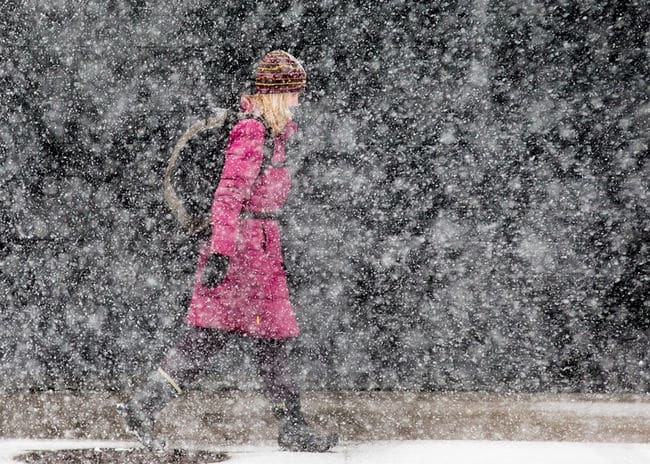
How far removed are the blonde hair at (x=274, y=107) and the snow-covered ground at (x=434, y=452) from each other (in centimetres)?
152

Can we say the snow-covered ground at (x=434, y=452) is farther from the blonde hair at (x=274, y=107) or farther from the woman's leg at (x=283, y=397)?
the blonde hair at (x=274, y=107)

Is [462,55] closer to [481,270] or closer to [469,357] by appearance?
[481,270]

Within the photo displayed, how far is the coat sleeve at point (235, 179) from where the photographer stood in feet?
12.5

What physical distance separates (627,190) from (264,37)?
2.29 m

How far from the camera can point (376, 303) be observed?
530 cm

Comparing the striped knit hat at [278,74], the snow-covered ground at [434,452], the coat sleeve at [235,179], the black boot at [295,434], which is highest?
the striped knit hat at [278,74]

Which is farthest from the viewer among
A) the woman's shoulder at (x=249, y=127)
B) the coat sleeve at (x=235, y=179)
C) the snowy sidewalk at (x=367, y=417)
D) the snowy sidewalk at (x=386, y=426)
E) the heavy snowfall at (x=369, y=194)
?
the heavy snowfall at (x=369, y=194)

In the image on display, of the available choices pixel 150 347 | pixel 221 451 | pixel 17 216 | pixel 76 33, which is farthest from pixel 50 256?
pixel 221 451

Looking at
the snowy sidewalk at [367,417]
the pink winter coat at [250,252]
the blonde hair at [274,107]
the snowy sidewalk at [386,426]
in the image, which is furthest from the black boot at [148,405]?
the blonde hair at [274,107]

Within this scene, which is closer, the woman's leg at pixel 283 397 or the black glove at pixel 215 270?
the black glove at pixel 215 270

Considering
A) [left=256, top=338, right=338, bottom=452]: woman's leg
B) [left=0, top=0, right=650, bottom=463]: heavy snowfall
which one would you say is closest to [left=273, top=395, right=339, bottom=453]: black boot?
[left=256, top=338, right=338, bottom=452]: woman's leg

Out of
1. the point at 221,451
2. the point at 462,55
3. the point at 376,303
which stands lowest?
the point at 221,451

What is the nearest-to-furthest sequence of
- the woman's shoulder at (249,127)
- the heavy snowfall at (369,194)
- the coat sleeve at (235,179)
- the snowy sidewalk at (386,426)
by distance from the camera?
the coat sleeve at (235,179) < the woman's shoulder at (249,127) < the snowy sidewalk at (386,426) < the heavy snowfall at (369,194)

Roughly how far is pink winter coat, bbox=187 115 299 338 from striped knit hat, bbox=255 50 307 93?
18 centimetres
